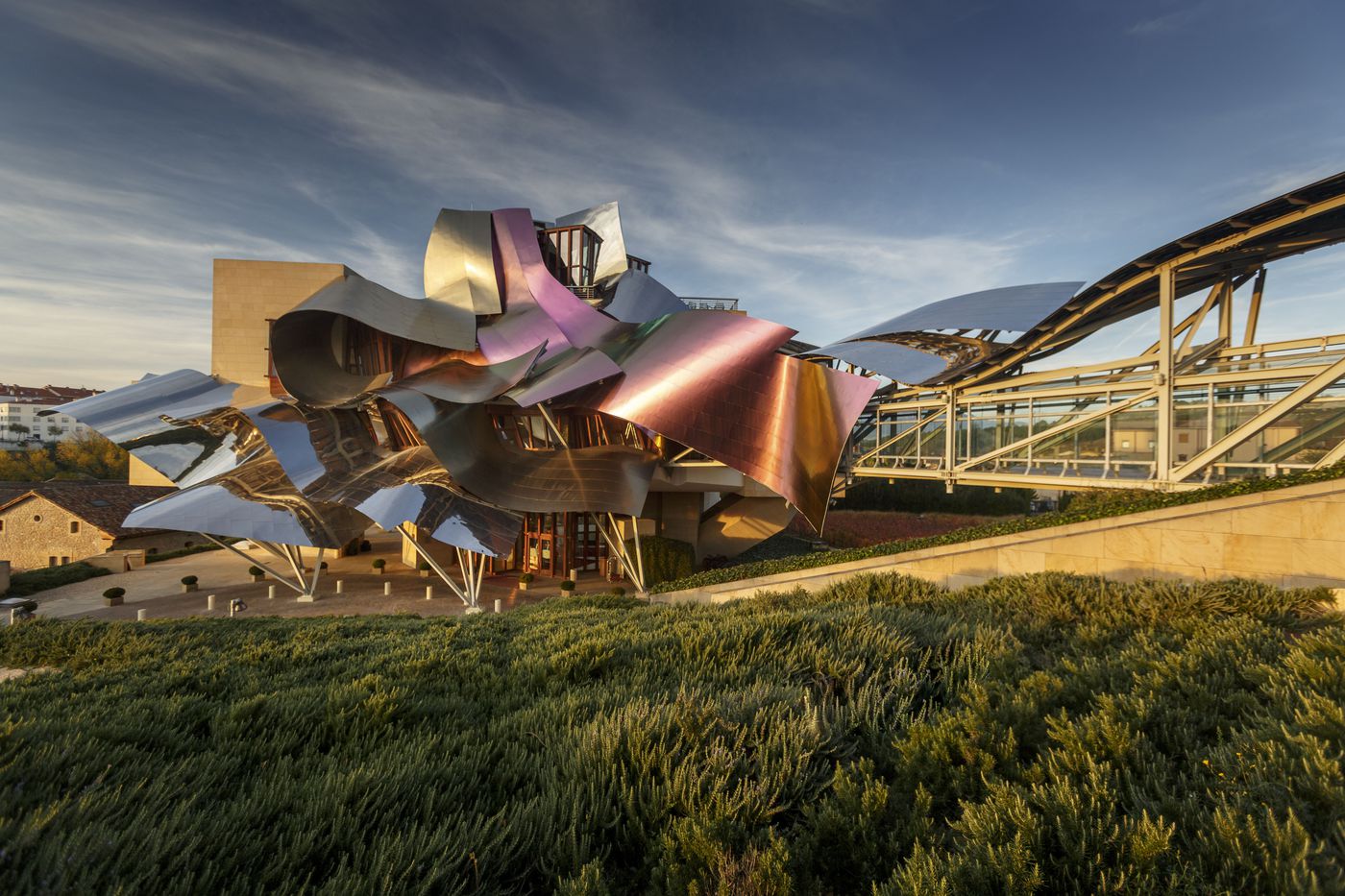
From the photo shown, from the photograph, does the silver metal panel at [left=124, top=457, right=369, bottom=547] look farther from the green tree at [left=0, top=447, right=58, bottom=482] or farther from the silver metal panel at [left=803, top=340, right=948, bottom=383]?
the green tree at [left=0, top=447, right=58, bottom=482]

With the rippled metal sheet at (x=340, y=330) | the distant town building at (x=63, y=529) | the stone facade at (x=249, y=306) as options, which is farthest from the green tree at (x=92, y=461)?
the rippled metal sheet at (x=340, y=330)

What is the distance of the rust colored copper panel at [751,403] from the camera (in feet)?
49.5

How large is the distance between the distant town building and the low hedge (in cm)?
3020

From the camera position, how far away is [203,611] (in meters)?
17.8

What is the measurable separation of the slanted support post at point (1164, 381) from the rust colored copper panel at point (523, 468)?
47.0ft

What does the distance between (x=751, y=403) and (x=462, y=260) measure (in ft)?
55.0

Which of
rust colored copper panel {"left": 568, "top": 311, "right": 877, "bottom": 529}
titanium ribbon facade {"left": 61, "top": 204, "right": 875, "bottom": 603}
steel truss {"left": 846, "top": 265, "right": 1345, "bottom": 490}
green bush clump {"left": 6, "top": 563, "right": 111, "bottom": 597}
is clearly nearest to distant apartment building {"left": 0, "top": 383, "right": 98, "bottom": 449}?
green bush clump {"left": 6, "top": 563, "right": 111, "bottom": 597}

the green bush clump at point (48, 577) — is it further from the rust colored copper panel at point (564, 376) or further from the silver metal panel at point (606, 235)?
the silver metal panel at point (606, 235)

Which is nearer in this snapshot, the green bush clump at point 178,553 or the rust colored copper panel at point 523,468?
the rust colored copper panel at point 523,468

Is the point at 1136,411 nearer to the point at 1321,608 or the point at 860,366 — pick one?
the point at 860,366

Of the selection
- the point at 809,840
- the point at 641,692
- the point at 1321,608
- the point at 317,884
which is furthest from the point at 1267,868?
the point at 1321,608

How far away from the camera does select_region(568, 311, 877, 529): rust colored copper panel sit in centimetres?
1508

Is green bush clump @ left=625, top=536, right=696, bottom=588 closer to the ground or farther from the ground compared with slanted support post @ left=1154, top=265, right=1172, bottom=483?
closer to the ground

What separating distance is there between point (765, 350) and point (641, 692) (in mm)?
12831
